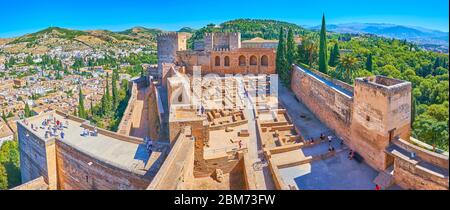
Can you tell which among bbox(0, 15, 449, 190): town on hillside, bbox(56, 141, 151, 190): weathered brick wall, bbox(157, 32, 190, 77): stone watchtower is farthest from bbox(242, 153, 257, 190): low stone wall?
bbox(157, 32, 190, 77): stone watchtower

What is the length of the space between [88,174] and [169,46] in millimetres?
16294

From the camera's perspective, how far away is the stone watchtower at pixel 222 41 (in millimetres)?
24453

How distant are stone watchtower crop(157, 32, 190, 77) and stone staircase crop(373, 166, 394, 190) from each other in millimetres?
17903

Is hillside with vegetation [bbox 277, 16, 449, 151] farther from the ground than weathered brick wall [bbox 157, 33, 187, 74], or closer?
closer

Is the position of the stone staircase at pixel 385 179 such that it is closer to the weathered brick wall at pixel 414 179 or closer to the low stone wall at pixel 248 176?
the weathered brick wall at pixel 414 179

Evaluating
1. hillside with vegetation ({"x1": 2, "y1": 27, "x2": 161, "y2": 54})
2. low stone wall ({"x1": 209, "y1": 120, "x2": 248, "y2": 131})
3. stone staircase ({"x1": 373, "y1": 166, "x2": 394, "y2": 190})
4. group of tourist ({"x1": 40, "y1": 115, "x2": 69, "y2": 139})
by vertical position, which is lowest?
stone staircase ({"x1": 373, "y1": 166, "x2": 394, "y2": 190})

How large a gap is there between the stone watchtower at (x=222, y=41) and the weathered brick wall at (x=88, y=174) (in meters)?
14.7

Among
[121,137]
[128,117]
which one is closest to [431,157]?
[121,137]

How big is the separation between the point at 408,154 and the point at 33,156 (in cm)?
1233

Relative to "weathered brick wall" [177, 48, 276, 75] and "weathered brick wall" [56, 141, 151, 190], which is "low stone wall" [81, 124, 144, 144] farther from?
"weathered brick wall" [177, 48, 276, 75]

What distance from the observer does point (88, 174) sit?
34.6 ft

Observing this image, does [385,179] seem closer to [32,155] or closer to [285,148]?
[285,148]

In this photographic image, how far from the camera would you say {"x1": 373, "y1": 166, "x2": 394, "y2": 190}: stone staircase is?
954cm

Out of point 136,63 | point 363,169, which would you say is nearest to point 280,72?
point 363,169
